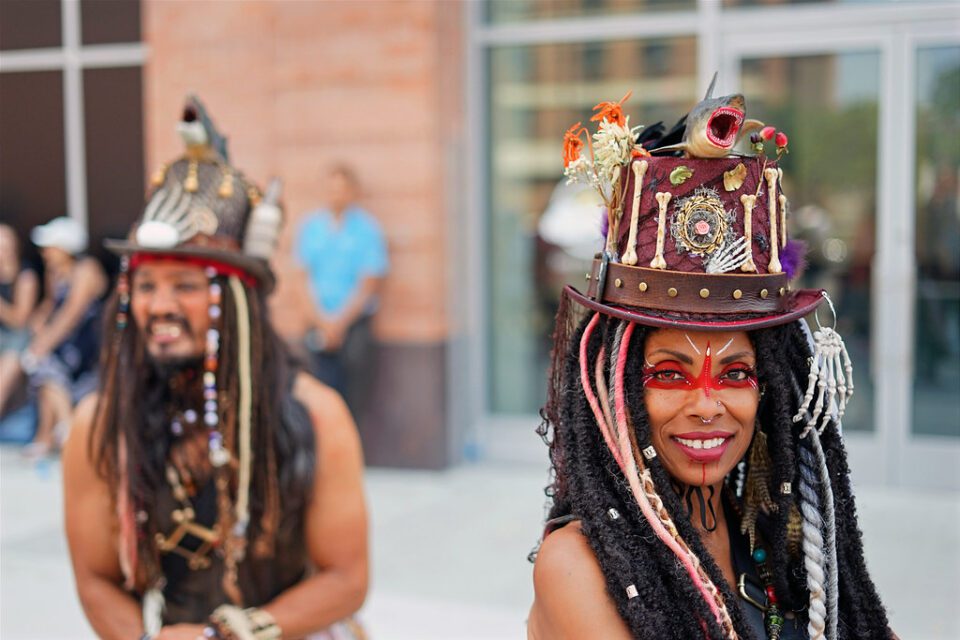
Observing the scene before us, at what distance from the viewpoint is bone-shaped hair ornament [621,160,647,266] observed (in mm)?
1792

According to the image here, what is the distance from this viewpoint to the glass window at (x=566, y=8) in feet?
22.7

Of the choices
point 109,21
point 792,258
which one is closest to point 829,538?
point 792,258

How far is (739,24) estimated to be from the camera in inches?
265

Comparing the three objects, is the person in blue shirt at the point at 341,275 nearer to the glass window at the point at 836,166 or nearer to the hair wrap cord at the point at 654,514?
the glass window at the point at 836,166

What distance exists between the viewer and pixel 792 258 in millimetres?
1920

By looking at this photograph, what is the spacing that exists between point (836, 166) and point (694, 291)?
5300mm

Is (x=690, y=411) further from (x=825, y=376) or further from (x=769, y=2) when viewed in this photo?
(x=769, y=2)

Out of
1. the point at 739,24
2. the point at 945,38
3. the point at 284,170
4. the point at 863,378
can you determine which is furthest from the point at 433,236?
the point at 945,38

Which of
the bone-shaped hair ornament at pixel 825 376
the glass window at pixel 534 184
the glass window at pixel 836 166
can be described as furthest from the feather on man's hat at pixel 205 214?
the glass window at pixel 836 166

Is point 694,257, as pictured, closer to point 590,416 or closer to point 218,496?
point 590,416

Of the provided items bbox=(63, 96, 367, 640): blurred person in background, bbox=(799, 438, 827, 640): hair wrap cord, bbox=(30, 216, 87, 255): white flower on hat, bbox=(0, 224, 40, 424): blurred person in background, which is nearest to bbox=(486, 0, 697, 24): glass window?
bbox=(30, 216, 87, 255): white flower on hat

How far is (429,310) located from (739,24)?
2708 millimetres

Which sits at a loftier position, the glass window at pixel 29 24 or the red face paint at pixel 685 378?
the glass window at pixel 29 24

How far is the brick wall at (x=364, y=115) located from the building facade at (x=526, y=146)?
15 mm
